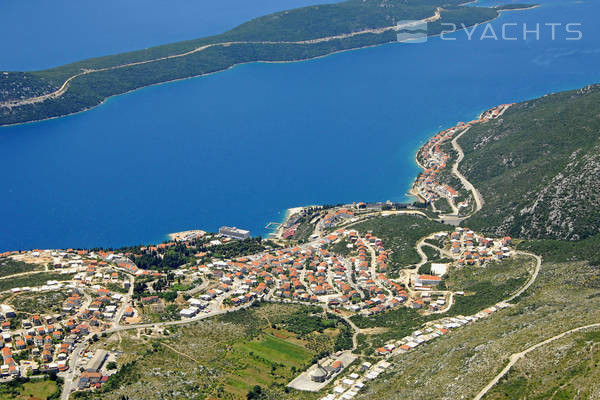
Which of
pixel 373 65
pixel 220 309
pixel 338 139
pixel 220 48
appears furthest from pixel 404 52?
pixel 220 309

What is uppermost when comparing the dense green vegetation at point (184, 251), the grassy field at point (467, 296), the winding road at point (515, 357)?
the winding road at point (515, 357)

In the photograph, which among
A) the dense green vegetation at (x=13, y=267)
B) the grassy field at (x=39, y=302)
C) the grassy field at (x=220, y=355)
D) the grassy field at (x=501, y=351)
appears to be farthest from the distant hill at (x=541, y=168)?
the dense green vegetation at (x=13, y=267)

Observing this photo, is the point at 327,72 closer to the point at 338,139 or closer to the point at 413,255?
the point at 338,139

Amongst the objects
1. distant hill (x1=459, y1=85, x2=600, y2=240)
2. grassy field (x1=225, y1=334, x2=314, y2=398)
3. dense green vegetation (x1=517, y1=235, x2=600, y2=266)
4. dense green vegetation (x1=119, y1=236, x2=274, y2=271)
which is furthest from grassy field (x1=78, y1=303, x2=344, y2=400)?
distant hill (x1=459, y1=85, x2=600, y2=240)

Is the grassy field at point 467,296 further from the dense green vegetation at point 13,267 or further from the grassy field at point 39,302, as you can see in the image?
the dense green vegetation at point 13,267

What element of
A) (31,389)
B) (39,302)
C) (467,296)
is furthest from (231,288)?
(31,389)

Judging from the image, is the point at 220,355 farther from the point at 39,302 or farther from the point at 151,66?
the point at 151,66

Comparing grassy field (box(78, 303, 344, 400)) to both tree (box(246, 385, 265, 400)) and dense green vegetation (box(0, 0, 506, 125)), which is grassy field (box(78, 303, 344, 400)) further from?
dense green vegetation (box(0, 0, 506, 125))
